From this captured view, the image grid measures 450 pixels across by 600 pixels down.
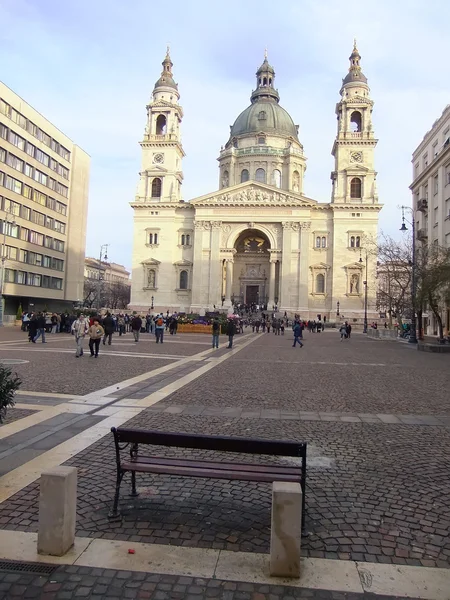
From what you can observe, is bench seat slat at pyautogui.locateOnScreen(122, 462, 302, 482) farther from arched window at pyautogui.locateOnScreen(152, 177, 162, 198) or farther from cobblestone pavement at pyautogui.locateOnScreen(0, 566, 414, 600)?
arched window at pyautogui.locateOnScreen(152, 177, 162, 198)

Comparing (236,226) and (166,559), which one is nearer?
(166,559)

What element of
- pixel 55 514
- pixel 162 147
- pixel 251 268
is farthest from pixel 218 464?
pixel 162 147

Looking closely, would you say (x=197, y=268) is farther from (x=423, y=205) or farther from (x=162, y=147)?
(x=423, y=205)

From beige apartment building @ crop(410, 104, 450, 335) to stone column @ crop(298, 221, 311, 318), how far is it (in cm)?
2169

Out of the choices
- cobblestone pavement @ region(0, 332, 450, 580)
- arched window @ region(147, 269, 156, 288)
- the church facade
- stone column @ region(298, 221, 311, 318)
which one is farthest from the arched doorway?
cobblestone pavement @ region(0, 332, 450, 580)

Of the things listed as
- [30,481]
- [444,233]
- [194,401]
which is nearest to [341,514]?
[30,481]

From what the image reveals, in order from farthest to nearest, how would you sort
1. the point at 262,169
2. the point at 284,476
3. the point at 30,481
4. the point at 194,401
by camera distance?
the point at 262,169, the point at 194,401, the point at 30,481, the point at 284,476

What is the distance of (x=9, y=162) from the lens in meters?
48.5

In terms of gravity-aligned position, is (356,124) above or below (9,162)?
above

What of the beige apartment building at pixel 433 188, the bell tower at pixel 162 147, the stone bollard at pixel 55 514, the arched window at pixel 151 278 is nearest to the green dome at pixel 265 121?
the bell tower at pixel 162 147

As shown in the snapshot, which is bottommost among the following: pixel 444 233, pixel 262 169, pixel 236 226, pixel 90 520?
pixel 90 520

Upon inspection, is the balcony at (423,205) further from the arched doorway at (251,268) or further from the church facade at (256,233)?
the arched doorway at (251,268)

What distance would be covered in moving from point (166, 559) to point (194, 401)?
609 centimetres

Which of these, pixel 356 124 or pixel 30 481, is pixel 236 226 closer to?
pixel 356 124
